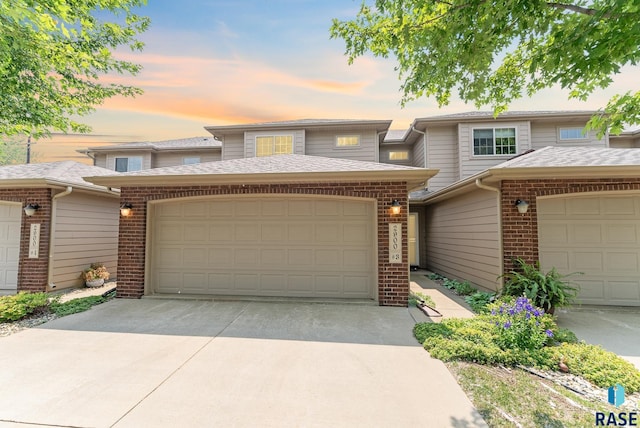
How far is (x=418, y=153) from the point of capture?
1291 centimetres

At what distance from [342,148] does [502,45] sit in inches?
289

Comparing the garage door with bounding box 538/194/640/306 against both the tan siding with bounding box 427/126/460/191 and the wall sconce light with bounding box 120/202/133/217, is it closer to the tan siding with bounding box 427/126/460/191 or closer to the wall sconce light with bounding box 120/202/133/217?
the tan siding with bounding box 427/126/460/191

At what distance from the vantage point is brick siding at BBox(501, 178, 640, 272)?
19.5ft

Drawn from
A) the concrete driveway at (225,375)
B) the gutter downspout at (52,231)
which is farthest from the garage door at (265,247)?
the gutter downspout at (52,231)

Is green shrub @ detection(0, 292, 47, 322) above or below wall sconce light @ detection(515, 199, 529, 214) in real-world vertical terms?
below

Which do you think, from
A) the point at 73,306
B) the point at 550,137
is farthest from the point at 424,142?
the point at 73,306

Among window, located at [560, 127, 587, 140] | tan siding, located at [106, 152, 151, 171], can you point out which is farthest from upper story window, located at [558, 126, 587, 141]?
tan siding, located at [106, 152, 151, 171]

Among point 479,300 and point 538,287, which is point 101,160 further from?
point 538,287

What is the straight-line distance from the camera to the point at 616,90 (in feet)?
18.1

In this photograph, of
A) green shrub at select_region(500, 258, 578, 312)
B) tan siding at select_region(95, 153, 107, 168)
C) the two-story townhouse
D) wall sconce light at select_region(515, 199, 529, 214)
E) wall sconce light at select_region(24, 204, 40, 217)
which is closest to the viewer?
green shrub at select_region(500, 258, 578, 312)

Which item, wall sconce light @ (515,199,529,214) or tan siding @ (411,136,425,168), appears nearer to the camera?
wall sconce light @ (515,199,529,214)

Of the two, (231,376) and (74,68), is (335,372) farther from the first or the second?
(74,68)

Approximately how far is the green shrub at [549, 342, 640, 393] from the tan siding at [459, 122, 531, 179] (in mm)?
8525

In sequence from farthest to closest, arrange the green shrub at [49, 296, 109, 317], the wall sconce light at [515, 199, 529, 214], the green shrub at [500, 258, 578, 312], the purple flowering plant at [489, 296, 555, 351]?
1. the wall sconce light at [515, 199, 529, 214]
2. the green shrub at [49, 296, 109, 317]
3. the green shrub at [500, 258, 578, 312]
4. the purple flowering plant at [489, 296, 555, 351]
